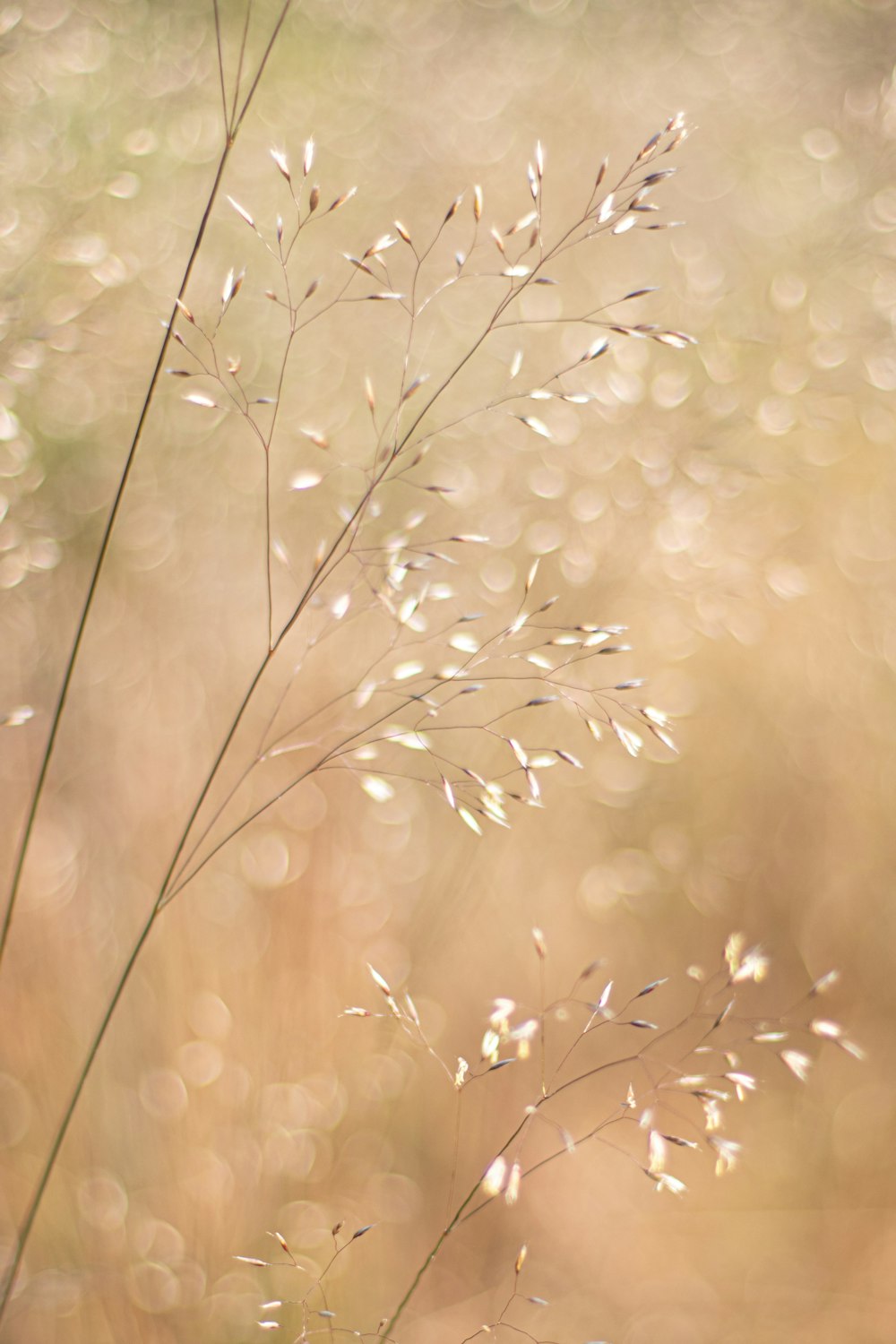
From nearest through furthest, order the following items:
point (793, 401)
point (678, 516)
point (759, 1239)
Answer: point (759, 1239) → point (678, 516) → point (793, 401)

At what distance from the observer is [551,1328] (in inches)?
45.3

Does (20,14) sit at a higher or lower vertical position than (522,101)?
lower

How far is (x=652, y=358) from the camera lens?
1746mm

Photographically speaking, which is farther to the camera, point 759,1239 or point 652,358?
point 652,358

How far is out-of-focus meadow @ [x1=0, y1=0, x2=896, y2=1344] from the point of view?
3.92 feet

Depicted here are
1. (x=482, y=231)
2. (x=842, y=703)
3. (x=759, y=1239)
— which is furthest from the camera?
(x=482, y=231)

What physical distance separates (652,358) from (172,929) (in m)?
1.30

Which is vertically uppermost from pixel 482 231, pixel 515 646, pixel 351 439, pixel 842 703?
pixel 482 231

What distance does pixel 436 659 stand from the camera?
5.45 feet

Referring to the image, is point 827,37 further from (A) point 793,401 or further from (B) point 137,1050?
(B) point 137,1050

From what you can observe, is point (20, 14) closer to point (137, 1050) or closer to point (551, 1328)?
point (137, 1050)

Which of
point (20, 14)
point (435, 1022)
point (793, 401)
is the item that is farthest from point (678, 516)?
point (20, 14)

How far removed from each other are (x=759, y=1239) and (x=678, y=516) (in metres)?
1.00

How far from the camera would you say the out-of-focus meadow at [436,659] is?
120 cm
